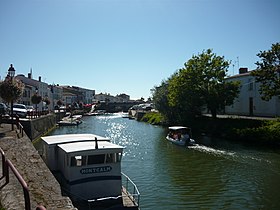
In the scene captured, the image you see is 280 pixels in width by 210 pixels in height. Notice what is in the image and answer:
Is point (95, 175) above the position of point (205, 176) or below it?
above

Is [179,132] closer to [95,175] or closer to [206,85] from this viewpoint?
[206,85]

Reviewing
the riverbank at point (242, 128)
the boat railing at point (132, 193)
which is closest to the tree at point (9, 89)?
the boat railing at point (132, 193)

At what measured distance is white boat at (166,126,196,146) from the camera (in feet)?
112

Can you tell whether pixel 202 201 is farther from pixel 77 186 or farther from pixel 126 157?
pixel 126 157

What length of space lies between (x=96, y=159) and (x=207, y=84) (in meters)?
34.6

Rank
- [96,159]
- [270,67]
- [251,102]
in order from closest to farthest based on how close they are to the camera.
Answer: [96,159] < [270,67] < [251,102]

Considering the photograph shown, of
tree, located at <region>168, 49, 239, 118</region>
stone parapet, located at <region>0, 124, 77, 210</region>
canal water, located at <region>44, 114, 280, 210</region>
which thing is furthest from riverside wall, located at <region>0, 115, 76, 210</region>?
tree, located at <region>168, 49, 239, 118</region>

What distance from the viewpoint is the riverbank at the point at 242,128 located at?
107ft

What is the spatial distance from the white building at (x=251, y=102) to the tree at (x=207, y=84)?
7.29 meters

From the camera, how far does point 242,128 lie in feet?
125

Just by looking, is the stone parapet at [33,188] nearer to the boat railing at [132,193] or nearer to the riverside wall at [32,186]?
the riverside wall at [32,186]

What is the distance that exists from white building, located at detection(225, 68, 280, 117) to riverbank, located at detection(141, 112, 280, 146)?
8709mm

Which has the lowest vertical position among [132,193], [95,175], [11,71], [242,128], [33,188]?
[132,193]

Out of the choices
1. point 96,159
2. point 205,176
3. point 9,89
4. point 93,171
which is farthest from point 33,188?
point 9,89
